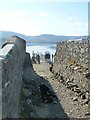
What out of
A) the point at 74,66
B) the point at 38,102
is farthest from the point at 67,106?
the point at 74,66

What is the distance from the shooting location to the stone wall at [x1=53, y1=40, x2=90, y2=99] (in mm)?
12488

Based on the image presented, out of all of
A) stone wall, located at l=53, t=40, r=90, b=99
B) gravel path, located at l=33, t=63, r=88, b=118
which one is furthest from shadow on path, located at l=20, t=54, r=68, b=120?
stone wall, located at l=53, t=40, r=90, b=99

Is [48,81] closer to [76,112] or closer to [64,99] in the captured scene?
[64,99]

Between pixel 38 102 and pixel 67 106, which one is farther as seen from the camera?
pixel 38 102

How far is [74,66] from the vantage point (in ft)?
46.6

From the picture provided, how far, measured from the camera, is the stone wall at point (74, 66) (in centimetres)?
1249

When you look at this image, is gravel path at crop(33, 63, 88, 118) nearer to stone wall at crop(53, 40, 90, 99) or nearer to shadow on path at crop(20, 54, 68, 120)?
shadow on path at crop(20, 54, 68, 120)

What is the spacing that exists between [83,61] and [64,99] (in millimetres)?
1854

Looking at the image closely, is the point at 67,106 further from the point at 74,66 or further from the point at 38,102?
the point at 74,66

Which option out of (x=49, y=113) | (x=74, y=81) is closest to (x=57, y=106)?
(x=49, y=113)

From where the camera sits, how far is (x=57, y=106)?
11.7 metres

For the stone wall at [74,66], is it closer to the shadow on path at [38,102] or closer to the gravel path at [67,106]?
the gravel path at [67,106]

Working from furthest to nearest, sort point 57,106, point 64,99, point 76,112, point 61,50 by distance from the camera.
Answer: point 61,50, point 64,99, point 57,106, point 76,112

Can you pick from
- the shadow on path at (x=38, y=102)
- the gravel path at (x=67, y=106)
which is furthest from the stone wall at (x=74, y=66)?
the shadow on path at (x=38, y=102)
